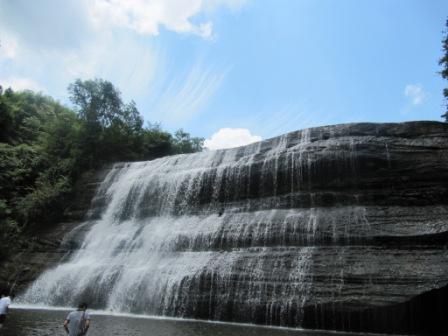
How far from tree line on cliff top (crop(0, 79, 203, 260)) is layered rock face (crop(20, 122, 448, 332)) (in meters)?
7.19

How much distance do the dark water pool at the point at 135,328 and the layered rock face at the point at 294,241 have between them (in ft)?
5.06

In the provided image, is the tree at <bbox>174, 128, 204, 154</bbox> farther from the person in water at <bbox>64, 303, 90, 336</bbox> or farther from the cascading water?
the person in water at <bbox>64, 303, 90, 336</bbox>

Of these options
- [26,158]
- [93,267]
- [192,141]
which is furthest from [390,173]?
[192,141]

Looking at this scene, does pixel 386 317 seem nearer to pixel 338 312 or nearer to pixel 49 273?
pixel 338 312

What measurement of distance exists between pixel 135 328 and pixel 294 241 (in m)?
7.81

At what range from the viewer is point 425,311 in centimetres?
1424

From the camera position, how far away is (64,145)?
39.8 meters

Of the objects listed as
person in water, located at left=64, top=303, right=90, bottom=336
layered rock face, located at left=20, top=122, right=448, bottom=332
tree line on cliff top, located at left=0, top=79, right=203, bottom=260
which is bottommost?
person in water, located at left=64, top=303, right=90, bottom=336

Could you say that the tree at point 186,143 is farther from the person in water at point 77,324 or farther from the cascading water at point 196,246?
the person in water at point 77,324

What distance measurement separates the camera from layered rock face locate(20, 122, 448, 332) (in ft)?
50.4

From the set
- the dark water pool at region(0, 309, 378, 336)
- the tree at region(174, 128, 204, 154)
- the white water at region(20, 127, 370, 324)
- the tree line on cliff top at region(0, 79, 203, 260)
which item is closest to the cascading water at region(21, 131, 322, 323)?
the white water at region(20, 127, 370, 324)

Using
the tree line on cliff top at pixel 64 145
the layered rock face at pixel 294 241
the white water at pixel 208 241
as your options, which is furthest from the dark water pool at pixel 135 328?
the tree line on cliff top at pixel 64 145

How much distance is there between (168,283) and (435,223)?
38.1 feet

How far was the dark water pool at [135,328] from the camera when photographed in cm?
1315
